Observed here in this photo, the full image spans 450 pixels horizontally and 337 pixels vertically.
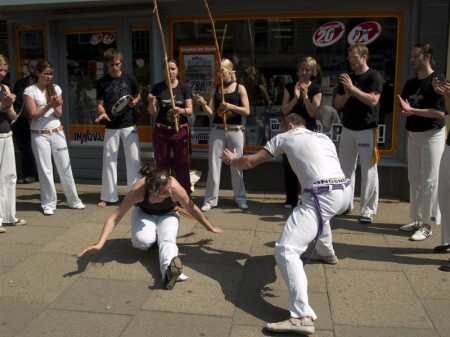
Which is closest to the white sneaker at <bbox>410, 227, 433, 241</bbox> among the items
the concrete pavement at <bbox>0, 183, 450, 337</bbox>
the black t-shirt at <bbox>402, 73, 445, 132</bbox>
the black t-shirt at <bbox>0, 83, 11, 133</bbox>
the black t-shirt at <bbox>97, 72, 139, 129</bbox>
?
→ the concrete pavement at <bbox>0, 183, 450, 337</bbox>

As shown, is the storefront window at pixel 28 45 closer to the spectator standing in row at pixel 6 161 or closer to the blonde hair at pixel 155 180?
the spectator standing in row at pixel 6 161

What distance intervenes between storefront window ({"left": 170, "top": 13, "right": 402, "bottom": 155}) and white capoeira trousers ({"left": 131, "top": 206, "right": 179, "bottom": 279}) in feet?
9.20

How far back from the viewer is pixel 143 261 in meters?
4.69

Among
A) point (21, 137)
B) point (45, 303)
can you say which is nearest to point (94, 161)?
point (21, 137)

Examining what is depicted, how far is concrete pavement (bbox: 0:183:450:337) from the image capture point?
3555mm

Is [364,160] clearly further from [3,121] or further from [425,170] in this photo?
[3,121]

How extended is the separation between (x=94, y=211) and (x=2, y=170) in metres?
1.21

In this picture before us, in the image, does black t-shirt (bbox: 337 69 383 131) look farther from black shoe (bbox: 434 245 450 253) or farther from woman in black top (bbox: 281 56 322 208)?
black shoe (bbox: 434 245 450 253)

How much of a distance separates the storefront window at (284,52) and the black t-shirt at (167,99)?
1221 mm

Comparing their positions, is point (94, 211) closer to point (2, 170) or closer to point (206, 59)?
point (2, 170)

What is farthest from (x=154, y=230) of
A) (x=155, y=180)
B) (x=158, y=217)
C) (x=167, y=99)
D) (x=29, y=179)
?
(x=29, y=179)

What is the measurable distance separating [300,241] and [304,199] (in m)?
Result: 0.36

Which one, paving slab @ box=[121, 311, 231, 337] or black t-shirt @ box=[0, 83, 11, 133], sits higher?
black t-shirt @ box=[0, 83, 11, 133]

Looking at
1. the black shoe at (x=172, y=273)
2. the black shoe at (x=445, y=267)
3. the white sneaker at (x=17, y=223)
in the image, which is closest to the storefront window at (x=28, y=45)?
the white sneaker at (x=17, y=223)
